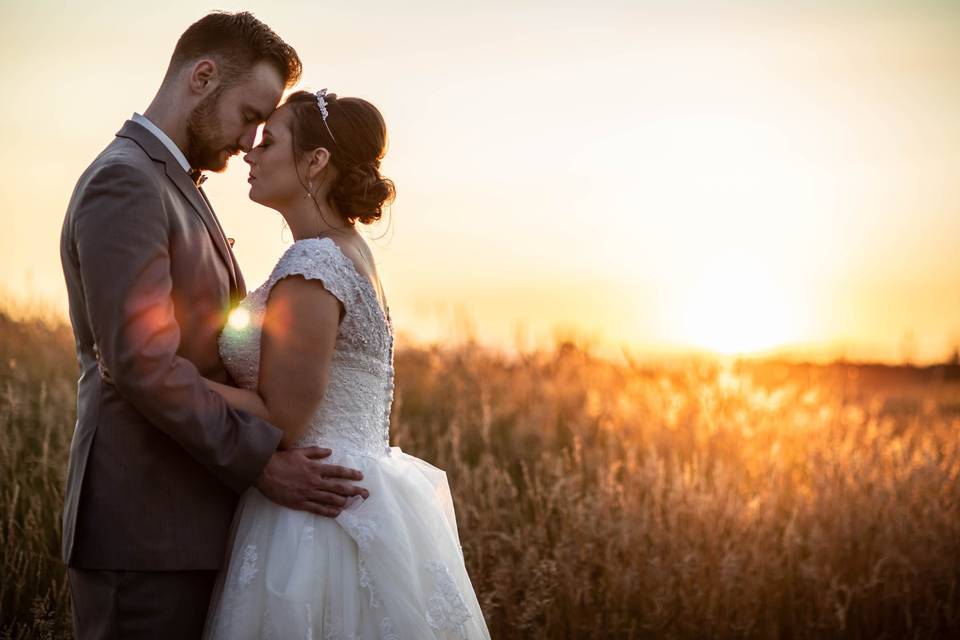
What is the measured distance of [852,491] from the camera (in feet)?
19.8

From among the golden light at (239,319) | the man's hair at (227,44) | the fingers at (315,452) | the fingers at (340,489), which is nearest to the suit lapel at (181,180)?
the golden light at (239,319)

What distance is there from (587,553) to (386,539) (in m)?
2.32

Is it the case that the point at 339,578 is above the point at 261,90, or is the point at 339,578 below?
below

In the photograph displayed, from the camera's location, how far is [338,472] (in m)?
3.20

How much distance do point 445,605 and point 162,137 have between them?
193cm

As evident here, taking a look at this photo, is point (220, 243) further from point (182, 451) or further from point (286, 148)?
point (182, 451)

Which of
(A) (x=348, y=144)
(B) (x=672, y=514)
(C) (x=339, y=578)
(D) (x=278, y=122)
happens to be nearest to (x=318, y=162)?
(A) (x=348, y=144)

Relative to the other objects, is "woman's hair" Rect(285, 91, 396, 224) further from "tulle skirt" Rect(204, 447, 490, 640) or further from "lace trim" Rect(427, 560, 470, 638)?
"lace trim" Rect(427, 560, 470, 638)

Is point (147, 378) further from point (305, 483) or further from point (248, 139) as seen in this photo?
point (248, 139)

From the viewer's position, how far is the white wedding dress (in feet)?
10.0

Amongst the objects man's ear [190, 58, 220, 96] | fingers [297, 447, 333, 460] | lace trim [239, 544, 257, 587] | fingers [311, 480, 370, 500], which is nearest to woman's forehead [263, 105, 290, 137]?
man's ear [190, 58, 220, 96]

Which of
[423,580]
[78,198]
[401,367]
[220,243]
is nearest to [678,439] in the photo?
[401,367]

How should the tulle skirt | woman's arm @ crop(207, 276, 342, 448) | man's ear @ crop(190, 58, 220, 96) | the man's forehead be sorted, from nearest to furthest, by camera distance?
the tulle skirt → woman's arm @ crop(207, 276, 342, 448) → man's ear @ crop(190, 58, 220, 96) → the man's forehead

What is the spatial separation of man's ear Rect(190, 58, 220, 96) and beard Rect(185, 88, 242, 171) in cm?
3
